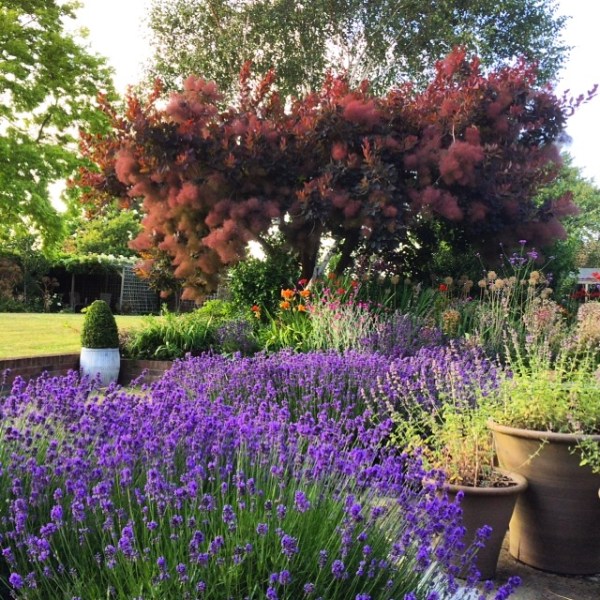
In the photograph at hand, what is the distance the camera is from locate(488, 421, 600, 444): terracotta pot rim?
302 centimetres

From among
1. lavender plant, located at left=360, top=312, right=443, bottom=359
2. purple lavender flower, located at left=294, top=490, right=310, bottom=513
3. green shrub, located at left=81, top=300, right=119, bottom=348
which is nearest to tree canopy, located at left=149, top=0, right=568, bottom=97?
green shrub, located at left=81, top=300, right=119, bottom=348

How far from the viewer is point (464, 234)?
34.1 ft

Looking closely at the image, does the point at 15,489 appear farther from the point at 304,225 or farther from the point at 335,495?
the point at 304,225

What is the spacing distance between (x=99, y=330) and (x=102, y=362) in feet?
1.28

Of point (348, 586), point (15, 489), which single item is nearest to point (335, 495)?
point (348, 586)

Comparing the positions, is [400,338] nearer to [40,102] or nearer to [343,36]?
[40,102]

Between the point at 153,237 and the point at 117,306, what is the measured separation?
502 inches

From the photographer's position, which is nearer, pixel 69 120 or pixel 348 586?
pixel 348 586

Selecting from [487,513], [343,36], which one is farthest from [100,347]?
[343,36]

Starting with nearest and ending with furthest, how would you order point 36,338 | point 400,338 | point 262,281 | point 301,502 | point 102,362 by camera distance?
point 301,502 → point 400,338 → point 102,362 → point 262,281 → point 36,338

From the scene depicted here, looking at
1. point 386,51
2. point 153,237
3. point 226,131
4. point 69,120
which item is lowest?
point 153,237

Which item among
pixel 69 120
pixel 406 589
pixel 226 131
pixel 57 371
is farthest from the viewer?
pixel 69 120

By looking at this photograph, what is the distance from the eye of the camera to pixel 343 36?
52.0ft

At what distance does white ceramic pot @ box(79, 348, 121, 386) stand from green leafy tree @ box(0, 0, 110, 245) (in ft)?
15.9
